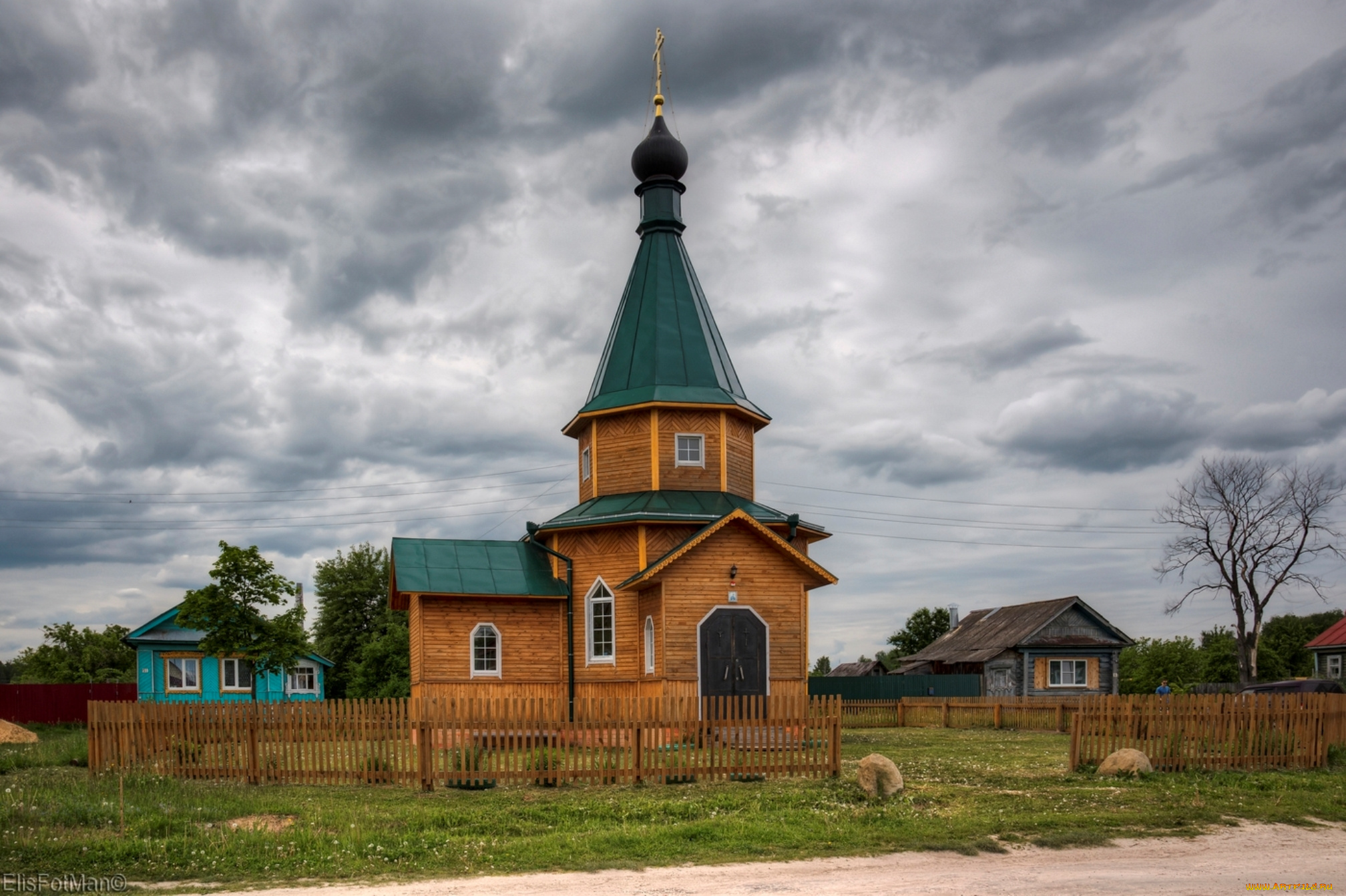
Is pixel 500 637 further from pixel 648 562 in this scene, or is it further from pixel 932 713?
pixel 932 713

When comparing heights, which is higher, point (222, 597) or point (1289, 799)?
point (222, 597)

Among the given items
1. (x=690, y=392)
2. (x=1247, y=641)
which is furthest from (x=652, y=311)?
(x=1247, y=641)

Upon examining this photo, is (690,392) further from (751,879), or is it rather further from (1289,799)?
(751,879)

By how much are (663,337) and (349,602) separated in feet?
89.1


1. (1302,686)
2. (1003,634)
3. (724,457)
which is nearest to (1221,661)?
(1003,634)

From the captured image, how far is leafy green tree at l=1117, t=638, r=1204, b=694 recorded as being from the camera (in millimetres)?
39656

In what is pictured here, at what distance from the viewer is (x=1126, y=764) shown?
14820 mm

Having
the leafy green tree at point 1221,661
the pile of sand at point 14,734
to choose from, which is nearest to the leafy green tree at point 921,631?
the leafy green tree at point 1221,661

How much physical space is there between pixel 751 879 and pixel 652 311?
19.6 metres

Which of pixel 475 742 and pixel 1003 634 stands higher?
pixel 475 742

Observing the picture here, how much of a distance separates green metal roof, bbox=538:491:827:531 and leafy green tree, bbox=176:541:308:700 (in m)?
6.36

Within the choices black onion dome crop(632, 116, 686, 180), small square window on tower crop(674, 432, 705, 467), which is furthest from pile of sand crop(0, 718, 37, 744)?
black onion dome crop(632, 116, 686, 180)

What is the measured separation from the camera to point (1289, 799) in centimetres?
1316

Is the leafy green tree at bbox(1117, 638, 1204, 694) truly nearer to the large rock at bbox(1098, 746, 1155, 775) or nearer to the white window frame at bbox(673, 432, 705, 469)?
the white window frame at bbox(673, 432, 705, 469)
